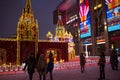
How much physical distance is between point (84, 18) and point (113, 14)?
1793cm

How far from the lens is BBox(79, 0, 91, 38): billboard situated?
2372 inches

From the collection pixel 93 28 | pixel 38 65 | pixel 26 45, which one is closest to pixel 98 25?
pixel 93 28

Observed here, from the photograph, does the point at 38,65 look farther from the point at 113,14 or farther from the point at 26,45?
the point at 113,14

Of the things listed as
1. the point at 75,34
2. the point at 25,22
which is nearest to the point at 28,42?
the point at 25,22

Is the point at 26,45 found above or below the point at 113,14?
below

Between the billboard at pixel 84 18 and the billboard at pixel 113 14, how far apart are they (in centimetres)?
1166

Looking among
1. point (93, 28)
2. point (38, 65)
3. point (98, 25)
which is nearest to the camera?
point (38, 65)

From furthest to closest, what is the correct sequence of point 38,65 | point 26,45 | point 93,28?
point 93,28 < point 26,45 < point 38,65

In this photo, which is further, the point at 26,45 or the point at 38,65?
the point at 26,45

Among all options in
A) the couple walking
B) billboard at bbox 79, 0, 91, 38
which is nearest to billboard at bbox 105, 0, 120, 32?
billboard at bbox 79, 0, 91, 38

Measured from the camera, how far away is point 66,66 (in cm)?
2275

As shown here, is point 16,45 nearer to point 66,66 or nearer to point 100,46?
point 66,66

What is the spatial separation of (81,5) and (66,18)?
82.7ft

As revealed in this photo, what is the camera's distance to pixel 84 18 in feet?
207
